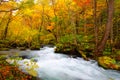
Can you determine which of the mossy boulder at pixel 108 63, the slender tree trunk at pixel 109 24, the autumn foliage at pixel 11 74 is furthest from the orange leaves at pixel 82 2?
the autumn foliage at pixel 11 74

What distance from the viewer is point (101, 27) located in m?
23.8

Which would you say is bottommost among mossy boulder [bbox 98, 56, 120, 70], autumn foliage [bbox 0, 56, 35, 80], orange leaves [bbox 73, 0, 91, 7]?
mossy boulder [bbox 98, 56, 120, 70]

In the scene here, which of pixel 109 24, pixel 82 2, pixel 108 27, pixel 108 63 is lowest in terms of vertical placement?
pixel 108 63

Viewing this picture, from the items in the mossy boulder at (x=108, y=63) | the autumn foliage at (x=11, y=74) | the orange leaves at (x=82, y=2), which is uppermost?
the orange leaves at (x=82, y=2)

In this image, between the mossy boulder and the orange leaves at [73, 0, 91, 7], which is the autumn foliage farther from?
the orange leaves at [73, 0, 91, 7]

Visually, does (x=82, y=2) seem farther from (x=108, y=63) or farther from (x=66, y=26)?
(x=108, y=63)

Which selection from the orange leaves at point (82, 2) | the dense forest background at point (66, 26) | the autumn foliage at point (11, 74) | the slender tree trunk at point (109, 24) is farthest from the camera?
the orange leaves at point (82, 2)

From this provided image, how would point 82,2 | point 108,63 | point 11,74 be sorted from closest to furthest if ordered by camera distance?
point 11,74
point 108,63
point 82,2

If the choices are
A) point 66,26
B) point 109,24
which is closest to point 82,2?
point 66,26

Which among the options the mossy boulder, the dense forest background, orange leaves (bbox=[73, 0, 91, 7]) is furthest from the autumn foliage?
orange leaves (bbox=[73, 0, 91, 7])

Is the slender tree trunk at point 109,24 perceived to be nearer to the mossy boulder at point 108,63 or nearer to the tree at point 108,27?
the tree at point 108,27

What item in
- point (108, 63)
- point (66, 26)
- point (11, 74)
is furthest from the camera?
point (66, 26)

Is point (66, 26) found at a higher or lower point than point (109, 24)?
lower

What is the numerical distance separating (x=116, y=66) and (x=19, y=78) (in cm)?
693
